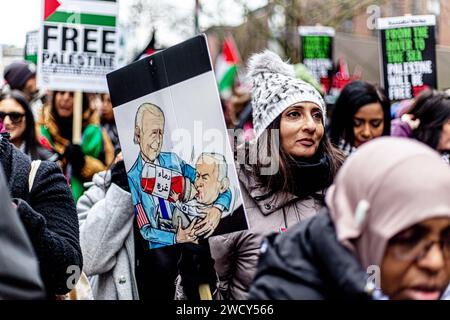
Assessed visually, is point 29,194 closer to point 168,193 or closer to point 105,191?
point 168,193

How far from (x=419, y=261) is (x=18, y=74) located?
5.67m

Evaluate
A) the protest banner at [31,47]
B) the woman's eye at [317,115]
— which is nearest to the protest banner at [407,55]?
the woman's eye at [317,115]

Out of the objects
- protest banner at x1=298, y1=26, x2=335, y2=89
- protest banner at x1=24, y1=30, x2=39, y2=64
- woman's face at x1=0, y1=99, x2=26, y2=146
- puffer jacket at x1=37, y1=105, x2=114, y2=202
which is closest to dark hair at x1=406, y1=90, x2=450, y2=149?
puffer jacket at x1=37, y1=105, x2=114, y2=202

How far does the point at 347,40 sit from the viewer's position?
1900 centimetres

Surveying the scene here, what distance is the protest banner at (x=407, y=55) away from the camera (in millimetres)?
6676

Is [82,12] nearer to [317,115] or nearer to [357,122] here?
[357,122]

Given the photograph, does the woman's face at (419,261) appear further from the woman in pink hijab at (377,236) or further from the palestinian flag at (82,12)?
the palestinian flag at (82,12)

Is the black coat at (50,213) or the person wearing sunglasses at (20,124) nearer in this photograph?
the black coat at (50,213)

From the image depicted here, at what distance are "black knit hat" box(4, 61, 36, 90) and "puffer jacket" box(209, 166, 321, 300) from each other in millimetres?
3914

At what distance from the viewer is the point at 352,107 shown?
579 cm

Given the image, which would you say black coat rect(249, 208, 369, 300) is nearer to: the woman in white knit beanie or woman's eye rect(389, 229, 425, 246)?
woman's eye rect(389, 229, 425, 246)

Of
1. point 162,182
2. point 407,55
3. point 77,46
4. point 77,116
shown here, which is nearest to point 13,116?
point 77,46

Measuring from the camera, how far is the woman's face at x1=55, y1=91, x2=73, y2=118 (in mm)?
6926

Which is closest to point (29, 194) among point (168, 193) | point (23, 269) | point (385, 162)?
point (168, 193)
